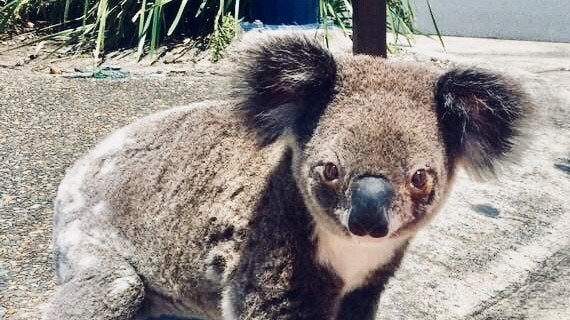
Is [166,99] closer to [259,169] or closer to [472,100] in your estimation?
[259,169]

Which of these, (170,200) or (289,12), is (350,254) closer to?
(170,200)

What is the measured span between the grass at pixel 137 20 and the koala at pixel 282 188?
3.42 m

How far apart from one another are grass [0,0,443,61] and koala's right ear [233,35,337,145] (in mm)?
3677

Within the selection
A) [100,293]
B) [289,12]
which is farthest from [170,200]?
[289,12]

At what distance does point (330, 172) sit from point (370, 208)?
17 centimetres

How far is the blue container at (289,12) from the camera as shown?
5.60 meters

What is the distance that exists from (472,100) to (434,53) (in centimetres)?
492

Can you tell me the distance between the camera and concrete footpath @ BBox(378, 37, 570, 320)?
2.66m

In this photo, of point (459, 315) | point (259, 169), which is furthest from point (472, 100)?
point (459, 315)

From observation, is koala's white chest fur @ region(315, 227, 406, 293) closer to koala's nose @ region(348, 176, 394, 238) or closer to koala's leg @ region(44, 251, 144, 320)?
koala's nose @ region(348, 176, 394, 238)

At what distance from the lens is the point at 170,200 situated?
215cm

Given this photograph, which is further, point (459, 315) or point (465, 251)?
point (465, 251)

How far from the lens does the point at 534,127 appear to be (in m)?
1.86

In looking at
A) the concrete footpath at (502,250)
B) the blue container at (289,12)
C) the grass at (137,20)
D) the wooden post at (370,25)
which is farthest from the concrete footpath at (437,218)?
the blue container at (289,12)
